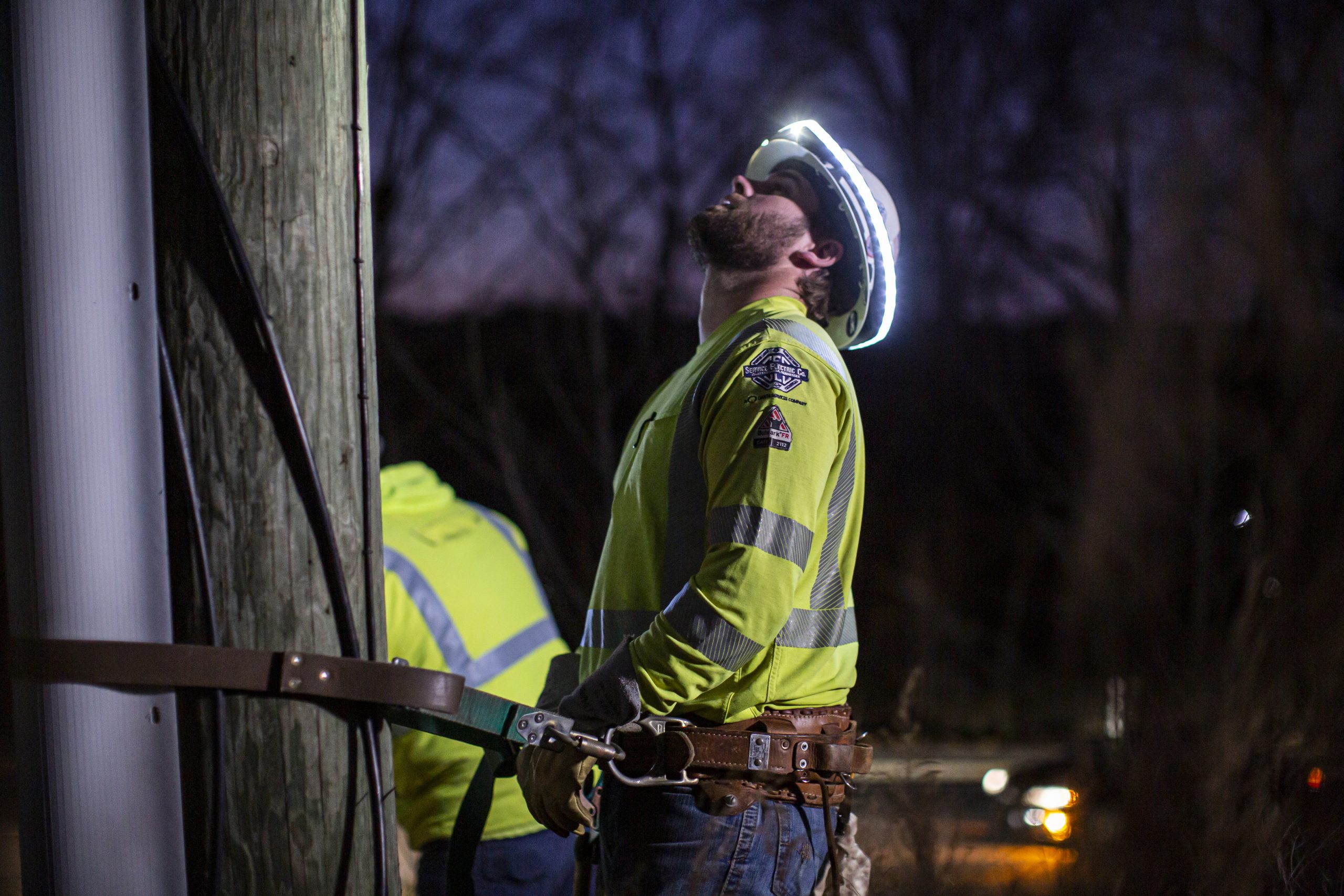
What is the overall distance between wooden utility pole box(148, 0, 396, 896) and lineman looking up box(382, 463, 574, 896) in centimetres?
99

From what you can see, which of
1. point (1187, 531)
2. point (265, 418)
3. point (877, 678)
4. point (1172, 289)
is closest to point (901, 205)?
point (877, 678)

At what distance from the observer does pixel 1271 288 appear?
4.66m

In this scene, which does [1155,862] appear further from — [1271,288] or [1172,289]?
[1172,289]

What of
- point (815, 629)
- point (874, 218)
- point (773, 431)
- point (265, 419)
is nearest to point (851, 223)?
point (874, 218)

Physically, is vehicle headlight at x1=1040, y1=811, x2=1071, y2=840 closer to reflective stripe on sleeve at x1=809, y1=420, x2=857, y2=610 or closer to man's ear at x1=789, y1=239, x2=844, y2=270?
reflective stripe on sleeve at x1=809, y1=420, x2=857, y2=610

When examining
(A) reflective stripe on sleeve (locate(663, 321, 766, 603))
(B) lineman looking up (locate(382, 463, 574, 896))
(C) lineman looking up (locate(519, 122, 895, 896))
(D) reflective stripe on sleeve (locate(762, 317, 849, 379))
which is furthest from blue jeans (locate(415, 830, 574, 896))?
(D) reflective stripe on sleeve (locate(762, 317, 849, 379))

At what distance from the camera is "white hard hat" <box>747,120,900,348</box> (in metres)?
2.91

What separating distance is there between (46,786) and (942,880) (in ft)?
5.31

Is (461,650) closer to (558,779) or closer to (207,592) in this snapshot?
(558,779)

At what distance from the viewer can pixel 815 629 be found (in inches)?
96.0

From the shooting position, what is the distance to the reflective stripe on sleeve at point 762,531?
218cm

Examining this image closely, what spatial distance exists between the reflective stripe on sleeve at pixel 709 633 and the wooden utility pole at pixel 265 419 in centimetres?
63

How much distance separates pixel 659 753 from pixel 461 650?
66cm

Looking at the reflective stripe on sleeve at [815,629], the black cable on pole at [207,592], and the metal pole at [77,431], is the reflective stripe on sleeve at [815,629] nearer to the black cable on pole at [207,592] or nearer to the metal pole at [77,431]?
the black cable on pole at [207,592]
